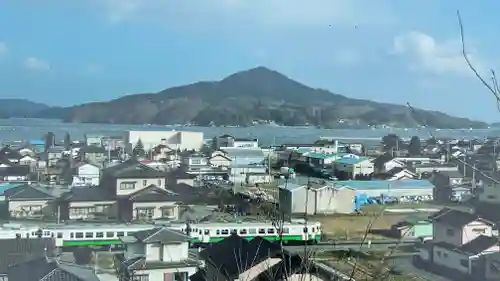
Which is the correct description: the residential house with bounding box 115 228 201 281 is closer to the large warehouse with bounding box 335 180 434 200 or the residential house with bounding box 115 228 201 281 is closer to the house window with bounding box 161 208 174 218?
the house window with bounding box 161 208 174 218

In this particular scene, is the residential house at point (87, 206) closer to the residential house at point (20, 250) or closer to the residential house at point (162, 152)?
the residential house at point (20, 250)

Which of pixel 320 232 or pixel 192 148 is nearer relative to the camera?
pixel 320 232

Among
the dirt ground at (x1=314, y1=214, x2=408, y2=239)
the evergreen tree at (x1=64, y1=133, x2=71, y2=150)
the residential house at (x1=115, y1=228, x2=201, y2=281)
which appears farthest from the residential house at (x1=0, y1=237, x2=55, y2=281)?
the evergreen tree at (x1=64, y1=133, x2=71, y2=150)

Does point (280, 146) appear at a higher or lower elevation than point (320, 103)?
lower

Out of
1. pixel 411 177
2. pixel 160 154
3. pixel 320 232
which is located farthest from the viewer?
pixel 160 154

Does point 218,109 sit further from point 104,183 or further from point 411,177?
point 104,183

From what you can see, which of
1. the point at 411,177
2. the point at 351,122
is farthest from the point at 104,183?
the point at 351,122
